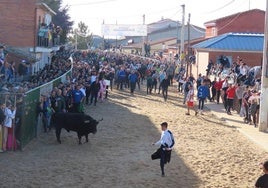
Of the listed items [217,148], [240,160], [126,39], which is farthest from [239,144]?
[126,39]

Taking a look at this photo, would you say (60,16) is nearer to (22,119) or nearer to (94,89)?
(94,89)

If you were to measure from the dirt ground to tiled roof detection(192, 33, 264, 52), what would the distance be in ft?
53.9

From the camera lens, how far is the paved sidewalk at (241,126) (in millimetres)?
18953

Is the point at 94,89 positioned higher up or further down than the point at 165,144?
higher up

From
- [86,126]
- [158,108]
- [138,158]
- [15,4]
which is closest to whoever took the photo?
[138,158]

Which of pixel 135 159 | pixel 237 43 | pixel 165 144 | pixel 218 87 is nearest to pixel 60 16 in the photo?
pixel 237 43

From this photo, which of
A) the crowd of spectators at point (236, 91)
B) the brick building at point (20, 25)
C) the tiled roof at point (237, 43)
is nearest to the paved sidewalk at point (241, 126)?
the crowd of spectators at point (236, 91)

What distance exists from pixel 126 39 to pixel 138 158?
10633 cm

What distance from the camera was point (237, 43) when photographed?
128 ft

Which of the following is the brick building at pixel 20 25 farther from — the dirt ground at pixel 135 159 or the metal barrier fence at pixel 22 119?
the metal barrier fence at pixel 22 119

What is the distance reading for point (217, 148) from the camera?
17.1 meters

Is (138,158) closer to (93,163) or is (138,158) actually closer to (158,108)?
(93,163)

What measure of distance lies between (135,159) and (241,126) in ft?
27.5

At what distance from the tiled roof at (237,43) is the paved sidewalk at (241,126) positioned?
10281 millimetres
